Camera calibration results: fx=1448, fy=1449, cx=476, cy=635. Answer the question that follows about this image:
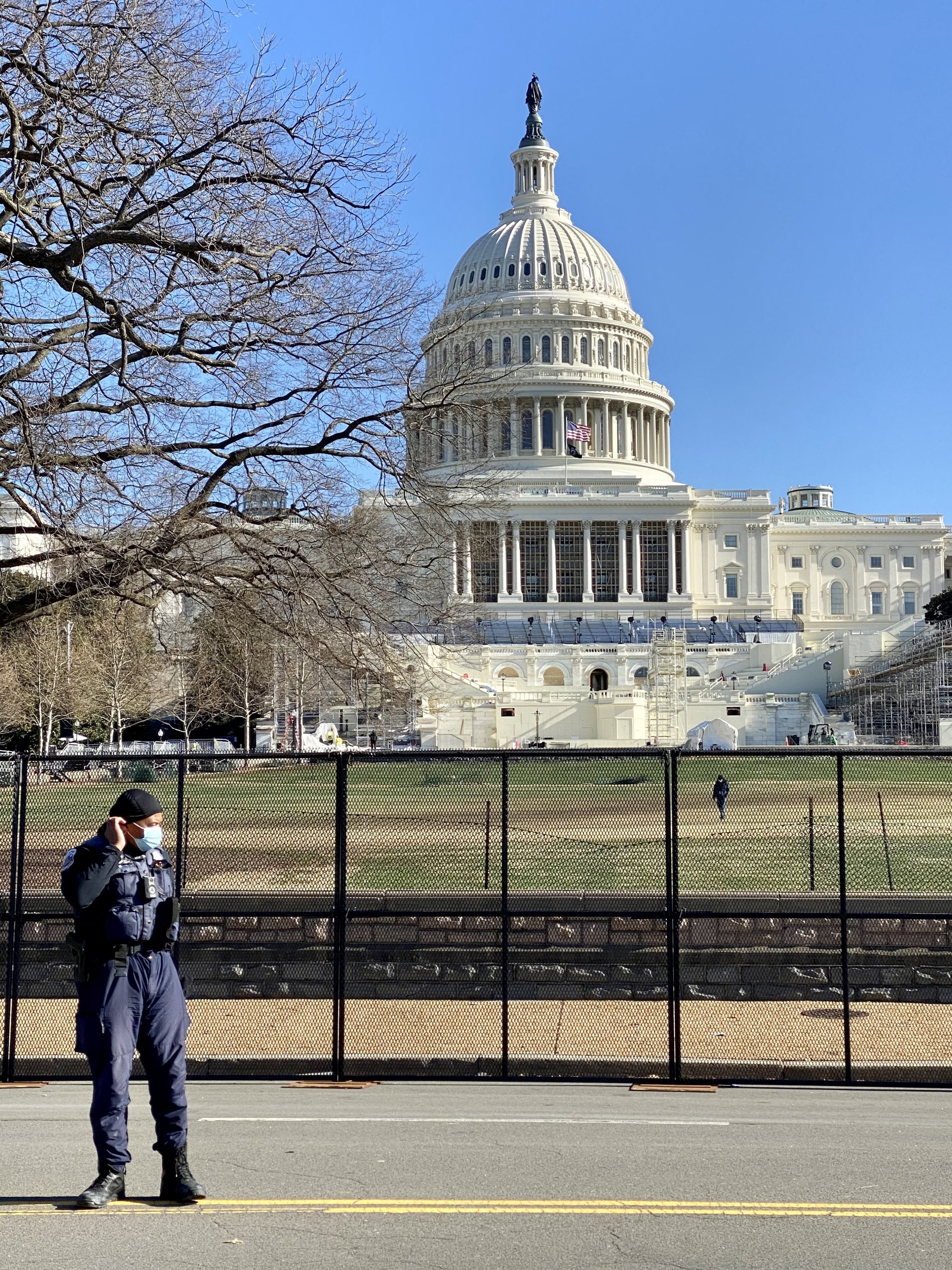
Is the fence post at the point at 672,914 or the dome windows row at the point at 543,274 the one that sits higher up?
the dome windows row at the point at 543,274

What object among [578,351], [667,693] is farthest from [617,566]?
[667,693]

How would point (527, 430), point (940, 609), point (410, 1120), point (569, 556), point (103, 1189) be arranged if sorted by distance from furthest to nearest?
point (527, 430), point (569, 556), point (940, 609), point (410, 1120), point (103, 1189)

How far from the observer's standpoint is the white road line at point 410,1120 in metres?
9.70

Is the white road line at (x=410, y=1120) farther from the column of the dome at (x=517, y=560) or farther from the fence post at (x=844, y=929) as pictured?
the column of the dome at (x=517, y=560)

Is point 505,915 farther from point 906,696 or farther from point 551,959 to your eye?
point 906,696

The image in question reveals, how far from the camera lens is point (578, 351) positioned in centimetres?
13325

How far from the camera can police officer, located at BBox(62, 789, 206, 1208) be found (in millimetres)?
7492

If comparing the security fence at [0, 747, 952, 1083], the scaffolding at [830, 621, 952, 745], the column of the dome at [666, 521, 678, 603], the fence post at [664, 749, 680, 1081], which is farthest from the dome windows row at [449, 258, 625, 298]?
the fence post at [664, 749, 680, 1081]

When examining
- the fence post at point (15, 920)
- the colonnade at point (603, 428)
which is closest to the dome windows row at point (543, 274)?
the colonnade at point (603, 428)

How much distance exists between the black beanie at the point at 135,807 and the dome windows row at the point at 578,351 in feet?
389

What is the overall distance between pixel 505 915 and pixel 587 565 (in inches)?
4198

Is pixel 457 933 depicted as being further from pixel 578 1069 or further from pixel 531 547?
pixel 531 547

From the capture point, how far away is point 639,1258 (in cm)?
664

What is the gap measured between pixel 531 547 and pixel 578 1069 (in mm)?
107753
